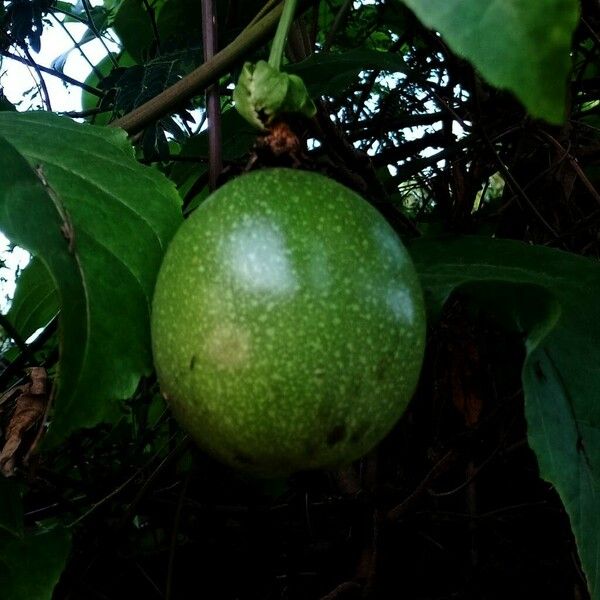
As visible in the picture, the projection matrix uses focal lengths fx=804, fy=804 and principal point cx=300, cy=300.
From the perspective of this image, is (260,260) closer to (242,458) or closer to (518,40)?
(242,458)

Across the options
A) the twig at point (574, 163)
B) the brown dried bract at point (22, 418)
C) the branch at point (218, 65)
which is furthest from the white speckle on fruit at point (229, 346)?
the twig at point (574, 163)

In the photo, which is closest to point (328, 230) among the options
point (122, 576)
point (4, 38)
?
point (122, 576)

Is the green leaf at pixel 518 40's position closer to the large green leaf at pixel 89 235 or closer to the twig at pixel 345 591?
the large green leaf at pixel 89 235

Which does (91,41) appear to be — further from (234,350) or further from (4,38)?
(234,350)

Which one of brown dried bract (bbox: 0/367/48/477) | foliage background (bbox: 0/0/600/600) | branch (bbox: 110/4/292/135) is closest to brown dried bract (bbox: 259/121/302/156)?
foliage background (bbox: 0/0/600/600)

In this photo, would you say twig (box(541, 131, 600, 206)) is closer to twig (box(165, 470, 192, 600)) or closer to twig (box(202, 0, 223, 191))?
twig (box(202, 0, 223, 191))
